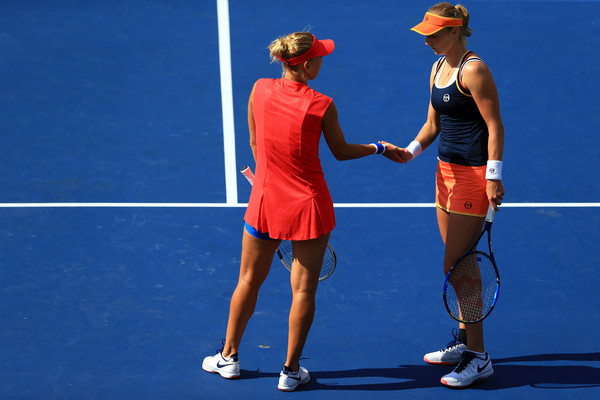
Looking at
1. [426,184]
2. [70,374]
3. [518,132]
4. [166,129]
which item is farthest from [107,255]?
[518,132]

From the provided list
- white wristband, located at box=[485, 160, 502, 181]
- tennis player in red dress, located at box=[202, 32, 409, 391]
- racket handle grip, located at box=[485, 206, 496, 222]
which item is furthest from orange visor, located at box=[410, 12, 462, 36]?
racket handle grip, located at box=[485, 206, 496, 222]

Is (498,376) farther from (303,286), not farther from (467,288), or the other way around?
(303,286)

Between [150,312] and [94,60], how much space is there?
186 inches

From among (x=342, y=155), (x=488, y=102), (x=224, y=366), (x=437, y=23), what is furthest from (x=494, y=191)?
(x=224, y=366)

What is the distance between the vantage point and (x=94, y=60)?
387 inches

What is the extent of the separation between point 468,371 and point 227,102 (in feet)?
15.2

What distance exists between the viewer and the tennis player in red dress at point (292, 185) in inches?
186

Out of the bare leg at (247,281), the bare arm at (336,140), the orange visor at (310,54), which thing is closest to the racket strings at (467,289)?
the bare arm at (336,140)

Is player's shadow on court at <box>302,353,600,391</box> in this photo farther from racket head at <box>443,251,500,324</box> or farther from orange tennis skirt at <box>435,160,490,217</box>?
orange tennis skirt at <box>435,160,490,217</box>

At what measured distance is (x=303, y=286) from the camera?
5023 millimetres

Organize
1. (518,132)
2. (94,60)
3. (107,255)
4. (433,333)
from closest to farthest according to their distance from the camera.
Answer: (433,333), (107,255), (518,132), (94,60)

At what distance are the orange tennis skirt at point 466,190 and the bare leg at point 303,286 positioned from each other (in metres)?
0.78

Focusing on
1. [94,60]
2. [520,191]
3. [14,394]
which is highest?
[94,60]

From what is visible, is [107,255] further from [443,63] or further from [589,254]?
[589,254]
